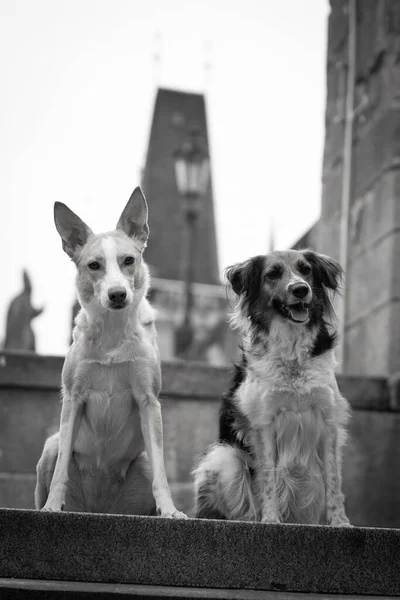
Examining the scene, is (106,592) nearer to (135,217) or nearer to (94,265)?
(94,265)

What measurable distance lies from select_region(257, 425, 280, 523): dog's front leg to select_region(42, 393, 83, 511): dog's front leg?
1081 mm

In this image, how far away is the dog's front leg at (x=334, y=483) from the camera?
5.22 meters

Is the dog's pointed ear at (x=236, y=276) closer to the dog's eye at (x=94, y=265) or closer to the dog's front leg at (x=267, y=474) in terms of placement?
the dog's front leg at (x=267, y=474)

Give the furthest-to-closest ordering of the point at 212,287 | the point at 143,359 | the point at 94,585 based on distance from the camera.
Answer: the point at 212,287 → the point at 143,359 → the point at 94,585

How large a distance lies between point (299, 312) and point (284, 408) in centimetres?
57

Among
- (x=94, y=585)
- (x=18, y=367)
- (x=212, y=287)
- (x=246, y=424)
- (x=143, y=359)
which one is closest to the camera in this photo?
(x=94, y=585)

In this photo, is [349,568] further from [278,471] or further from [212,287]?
[212,287]

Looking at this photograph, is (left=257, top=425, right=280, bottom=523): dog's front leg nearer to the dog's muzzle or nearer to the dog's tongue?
the dog's tongue

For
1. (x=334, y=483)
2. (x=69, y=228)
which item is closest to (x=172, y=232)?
(x=69, y=228)

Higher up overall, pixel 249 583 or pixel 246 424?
pixel 246 424

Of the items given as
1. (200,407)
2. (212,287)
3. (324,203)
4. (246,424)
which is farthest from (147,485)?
(212,287)

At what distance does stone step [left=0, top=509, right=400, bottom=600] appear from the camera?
13.5ft

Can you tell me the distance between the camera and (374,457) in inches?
323

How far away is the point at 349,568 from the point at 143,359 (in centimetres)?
168
